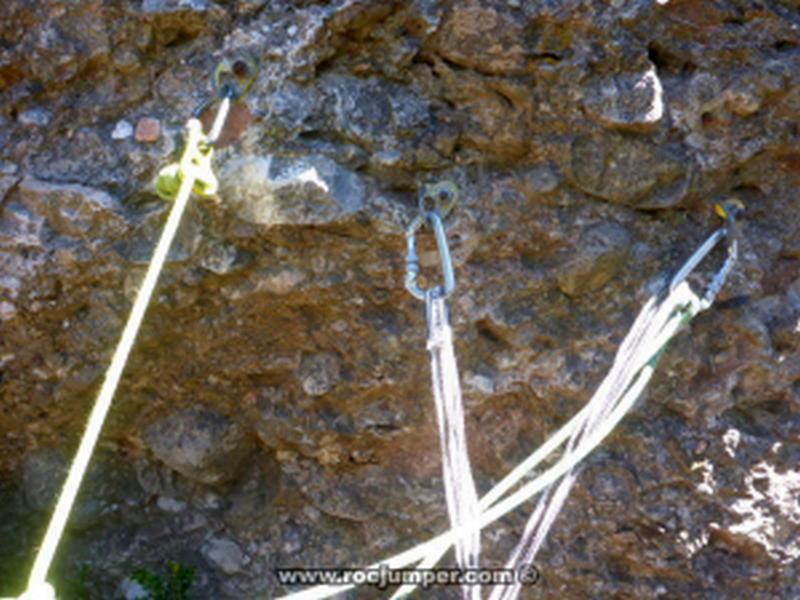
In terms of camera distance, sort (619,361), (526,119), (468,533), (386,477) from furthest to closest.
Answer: (386,477) < (526,119) < (619,361) < (468,533)

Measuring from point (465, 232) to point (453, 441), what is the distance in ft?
1.13

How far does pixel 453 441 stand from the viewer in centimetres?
118

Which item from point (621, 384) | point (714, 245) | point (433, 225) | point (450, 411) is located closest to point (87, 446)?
point (450, 411)

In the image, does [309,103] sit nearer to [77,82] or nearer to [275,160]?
[275,160]

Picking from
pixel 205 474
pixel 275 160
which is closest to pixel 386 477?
pixel 205 474

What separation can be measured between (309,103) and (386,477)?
0.65m

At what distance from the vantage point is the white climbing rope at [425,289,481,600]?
1.14m

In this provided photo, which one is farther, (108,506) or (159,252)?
(108,506)

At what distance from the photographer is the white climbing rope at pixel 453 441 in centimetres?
114

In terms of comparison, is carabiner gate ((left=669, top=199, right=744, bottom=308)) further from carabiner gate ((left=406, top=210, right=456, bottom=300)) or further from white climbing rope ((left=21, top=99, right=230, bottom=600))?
white climbing rope ((left=21, top=99, right=230, bottom=600))

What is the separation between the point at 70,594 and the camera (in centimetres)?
156

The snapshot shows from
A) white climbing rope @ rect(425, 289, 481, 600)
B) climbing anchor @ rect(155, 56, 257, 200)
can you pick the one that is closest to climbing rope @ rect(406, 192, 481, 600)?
white climbing rope @ rect(425, 289, 481, 600)

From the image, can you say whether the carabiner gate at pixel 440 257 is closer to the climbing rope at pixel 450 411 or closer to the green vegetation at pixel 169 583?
the climbing rope at pixel 450 411

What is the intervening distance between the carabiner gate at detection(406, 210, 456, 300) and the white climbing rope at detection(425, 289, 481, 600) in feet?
0.06
